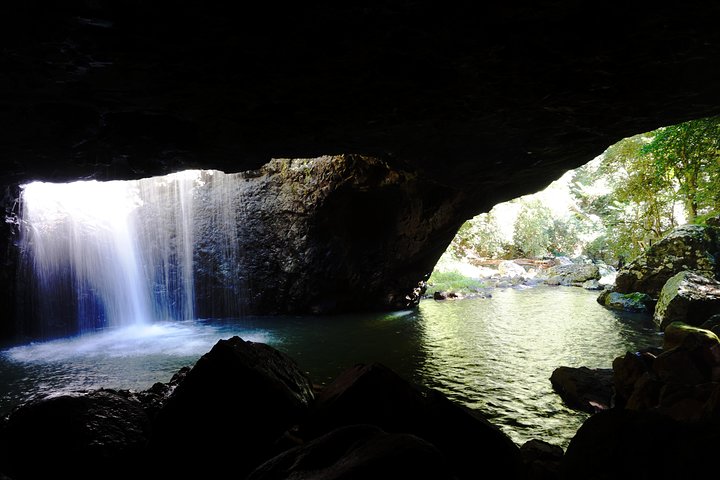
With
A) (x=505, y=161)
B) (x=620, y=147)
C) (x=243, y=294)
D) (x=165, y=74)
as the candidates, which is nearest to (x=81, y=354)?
(x=243, y=294)

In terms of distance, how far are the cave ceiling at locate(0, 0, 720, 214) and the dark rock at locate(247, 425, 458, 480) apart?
358 cm

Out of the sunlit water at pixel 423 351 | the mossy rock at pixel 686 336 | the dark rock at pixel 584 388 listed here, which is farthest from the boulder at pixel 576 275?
the dark rock at pixel 584 388

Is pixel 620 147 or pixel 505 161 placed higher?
pixel 620 147

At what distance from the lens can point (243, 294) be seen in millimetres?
15789

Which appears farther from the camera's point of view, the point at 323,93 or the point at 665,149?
the point at 665,149

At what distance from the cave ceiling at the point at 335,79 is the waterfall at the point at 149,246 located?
7.93 meters

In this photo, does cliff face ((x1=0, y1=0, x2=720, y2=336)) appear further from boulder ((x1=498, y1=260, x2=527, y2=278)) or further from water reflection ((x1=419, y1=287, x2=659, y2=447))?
boulder ((x1=498, y1=260, x2=527, y2=278))

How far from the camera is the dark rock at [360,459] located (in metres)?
2.23

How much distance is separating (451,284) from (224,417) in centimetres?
2139

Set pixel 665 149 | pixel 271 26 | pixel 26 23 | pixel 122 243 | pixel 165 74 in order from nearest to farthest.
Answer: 1. pixel 26 23
2. pixel 271 26
3. pixel 165 74
4. pixel 665 149
5. pixel 122 243

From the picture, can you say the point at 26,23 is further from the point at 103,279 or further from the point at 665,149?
the point at 103,279

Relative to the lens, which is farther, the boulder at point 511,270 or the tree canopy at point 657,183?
the boulder at point 511,270

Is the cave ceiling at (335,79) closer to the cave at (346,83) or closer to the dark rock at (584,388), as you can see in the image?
the cave at (346,83)

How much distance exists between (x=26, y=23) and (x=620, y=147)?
62.4 feet
